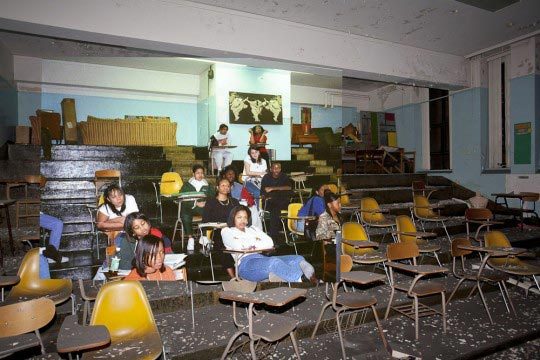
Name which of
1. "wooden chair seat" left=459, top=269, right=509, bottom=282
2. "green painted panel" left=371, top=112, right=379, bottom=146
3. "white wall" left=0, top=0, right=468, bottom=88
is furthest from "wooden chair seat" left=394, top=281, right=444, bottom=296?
"green painted panel" left=371, top=112, right=379, bottom=146

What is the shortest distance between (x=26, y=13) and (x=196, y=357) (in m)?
3.95

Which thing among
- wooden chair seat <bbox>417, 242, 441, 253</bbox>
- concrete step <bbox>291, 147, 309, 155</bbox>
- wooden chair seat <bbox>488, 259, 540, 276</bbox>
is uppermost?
concrete step <bbox>291, 147, 309, 155</bbox>

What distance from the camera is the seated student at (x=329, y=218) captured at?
3266 mm

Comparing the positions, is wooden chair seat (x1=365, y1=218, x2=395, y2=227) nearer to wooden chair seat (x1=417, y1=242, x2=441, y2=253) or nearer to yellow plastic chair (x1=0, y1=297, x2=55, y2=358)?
wooden chair seat (x1=417, y1=242, x2=441, y2=253)

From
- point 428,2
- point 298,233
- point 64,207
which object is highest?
point 428,2

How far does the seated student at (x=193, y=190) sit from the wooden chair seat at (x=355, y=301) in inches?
55.4

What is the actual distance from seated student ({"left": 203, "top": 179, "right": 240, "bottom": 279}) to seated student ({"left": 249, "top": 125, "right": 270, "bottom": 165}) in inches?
15.1

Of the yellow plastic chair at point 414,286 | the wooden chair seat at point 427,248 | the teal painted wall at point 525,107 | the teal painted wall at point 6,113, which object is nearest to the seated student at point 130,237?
the yellow plastic chair at point 414,286

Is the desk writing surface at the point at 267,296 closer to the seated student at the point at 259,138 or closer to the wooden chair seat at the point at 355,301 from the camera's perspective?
the wooden chair seat at the point at 355,301

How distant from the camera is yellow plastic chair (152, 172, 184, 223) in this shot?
280cm

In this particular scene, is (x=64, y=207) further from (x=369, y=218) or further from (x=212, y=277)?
(x=369, y=218)

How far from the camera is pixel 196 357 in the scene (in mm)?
2885

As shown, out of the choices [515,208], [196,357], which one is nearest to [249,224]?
[196,357]

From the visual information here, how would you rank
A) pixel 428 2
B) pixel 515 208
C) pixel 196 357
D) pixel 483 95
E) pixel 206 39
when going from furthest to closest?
pixel 483 95 < pixel 515 208 < pixel 428 2 < pixel 206 39 < pixel 196 357
